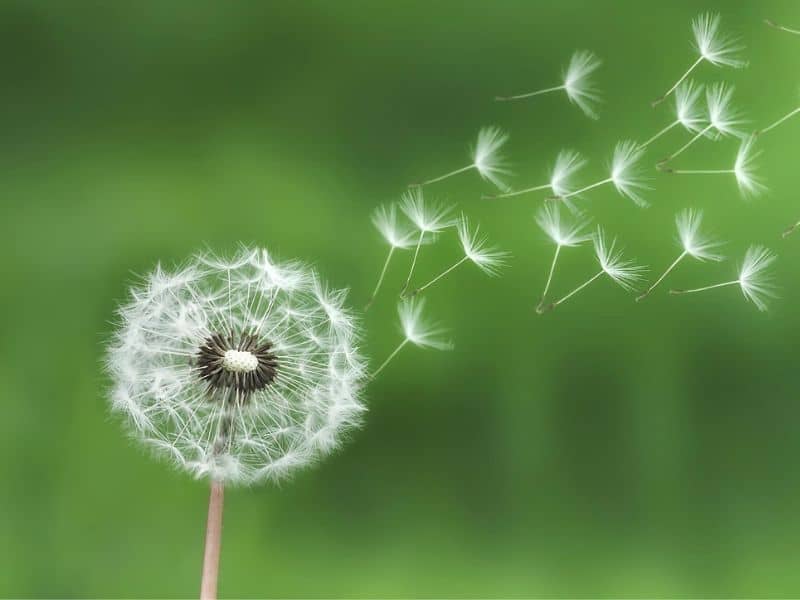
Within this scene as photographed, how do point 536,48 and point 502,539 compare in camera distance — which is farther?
point 536,48

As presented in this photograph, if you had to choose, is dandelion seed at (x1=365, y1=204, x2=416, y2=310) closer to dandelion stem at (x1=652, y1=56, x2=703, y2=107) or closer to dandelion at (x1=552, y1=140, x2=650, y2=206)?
dandelion at (x1=552, y1=140, x2=650, y2=206)

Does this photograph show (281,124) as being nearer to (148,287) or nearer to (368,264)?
(368,264)

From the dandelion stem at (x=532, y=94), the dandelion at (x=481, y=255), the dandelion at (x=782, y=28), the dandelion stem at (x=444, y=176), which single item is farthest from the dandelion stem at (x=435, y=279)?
the dandelion at (x=782, y=28)

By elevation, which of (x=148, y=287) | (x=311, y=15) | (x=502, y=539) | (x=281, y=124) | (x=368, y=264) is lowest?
(x=502, y=539)

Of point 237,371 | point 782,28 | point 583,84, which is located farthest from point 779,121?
point 237,371

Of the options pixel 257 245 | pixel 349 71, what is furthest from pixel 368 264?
pixel 349 71

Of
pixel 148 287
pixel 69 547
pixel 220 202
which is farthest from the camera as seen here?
pixel 220 202

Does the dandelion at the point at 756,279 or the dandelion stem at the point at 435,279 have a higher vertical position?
the dandelion stem at the point at 435,279

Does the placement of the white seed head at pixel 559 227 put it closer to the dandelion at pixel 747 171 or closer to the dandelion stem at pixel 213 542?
the dandelion at pixel 747 171
